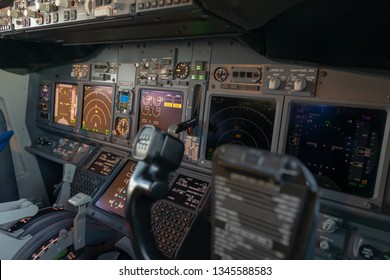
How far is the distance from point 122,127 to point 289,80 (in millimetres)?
1512

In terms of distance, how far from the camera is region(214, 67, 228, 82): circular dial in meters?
2.12

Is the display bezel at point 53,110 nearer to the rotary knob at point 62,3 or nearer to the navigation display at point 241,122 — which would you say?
the rotary knob at point 62,3

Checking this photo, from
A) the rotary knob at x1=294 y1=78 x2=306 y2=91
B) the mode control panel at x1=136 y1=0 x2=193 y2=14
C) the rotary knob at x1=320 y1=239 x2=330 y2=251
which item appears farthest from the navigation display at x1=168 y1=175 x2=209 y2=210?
the mode control panel at x1=136 y1=0 x2=193 y2=14

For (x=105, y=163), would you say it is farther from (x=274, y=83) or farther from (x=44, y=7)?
(x=274, y=83)

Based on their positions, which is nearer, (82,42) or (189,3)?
(189,3)

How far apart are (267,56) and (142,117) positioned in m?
1.18

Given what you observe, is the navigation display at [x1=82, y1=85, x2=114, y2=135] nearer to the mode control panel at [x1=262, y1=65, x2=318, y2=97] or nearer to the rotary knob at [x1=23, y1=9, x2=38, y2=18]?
the rotary knob at [x1=23, y1=9, x2=38, y2=18]

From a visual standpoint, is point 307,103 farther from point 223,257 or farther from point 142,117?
point 142,117

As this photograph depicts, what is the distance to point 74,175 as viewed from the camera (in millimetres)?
2871

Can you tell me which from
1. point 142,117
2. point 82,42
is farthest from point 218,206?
point 82,42

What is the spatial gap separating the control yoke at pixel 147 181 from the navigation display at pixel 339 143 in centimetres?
97

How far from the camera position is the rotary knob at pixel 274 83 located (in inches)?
72.9

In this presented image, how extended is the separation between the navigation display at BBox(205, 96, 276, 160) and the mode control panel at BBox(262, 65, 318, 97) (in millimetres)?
95

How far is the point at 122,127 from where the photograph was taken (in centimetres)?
279
